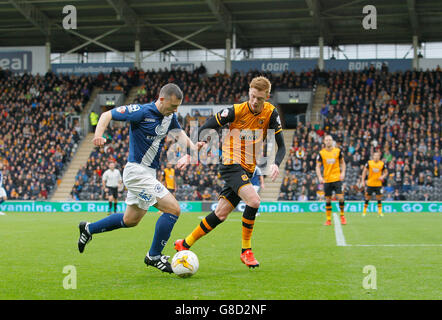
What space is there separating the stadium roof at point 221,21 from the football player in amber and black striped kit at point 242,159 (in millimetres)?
26186

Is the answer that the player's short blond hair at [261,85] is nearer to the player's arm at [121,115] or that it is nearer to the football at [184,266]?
the player's arm at [121,115]

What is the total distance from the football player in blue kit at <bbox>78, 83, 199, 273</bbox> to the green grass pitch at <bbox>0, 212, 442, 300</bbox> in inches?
20.4

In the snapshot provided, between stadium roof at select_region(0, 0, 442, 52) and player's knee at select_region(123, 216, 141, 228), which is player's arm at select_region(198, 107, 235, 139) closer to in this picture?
player's knee at select_region(123, 216, 141, 228)

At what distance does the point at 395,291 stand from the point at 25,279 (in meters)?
4.05

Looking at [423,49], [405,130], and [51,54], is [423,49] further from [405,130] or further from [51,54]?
[51,54]

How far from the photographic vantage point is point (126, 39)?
4141 centimetres

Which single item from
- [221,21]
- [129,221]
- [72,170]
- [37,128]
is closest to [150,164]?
[129,221]

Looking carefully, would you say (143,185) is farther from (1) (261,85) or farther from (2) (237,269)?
(1) (261,85)

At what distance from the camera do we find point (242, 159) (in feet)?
26.1

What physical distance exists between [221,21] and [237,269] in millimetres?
29585

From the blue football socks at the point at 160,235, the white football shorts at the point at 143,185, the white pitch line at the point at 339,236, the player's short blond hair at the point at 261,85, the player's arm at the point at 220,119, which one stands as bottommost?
the white pitch line at the point at 339,236

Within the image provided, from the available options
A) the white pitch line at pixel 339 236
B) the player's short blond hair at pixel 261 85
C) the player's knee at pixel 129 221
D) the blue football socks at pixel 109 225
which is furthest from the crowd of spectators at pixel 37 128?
the player's short blond hair at pixel 261 85

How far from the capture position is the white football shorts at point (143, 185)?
284 inches

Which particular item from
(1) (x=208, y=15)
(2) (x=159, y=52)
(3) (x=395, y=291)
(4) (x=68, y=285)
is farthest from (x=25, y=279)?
(2) (x=159, y=52)
